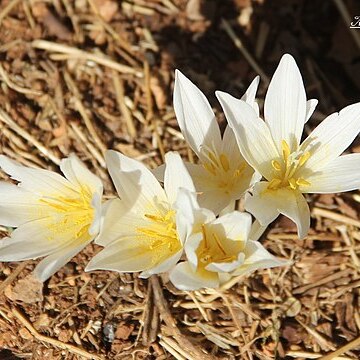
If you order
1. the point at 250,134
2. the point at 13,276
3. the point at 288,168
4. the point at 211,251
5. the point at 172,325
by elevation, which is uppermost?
the point at 250,134

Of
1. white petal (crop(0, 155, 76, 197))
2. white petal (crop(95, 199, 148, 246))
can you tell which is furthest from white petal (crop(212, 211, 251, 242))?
white petal (crop(0, 155, 76, 197))

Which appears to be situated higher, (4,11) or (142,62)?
(4,11)

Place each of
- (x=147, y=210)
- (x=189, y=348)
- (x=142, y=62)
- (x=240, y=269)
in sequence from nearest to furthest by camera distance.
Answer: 1. (x=240, y=269)
2. (x=147, y=210)
3. (x=189, y=348)
4. (x=142, y=62)

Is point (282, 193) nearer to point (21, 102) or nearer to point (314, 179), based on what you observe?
point (314, 179)

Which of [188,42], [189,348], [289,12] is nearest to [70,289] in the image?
[189,348]

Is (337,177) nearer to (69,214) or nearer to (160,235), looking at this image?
(160,235)

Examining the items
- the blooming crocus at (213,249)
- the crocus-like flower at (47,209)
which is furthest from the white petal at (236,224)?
the crocus-like flower at (47,209)

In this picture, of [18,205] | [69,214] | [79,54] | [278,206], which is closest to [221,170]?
[278,206]

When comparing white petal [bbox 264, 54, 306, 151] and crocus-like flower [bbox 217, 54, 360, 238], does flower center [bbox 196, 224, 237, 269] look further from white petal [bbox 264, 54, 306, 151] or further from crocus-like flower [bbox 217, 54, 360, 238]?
white petal [bbox 264, 54, 306, 151]
